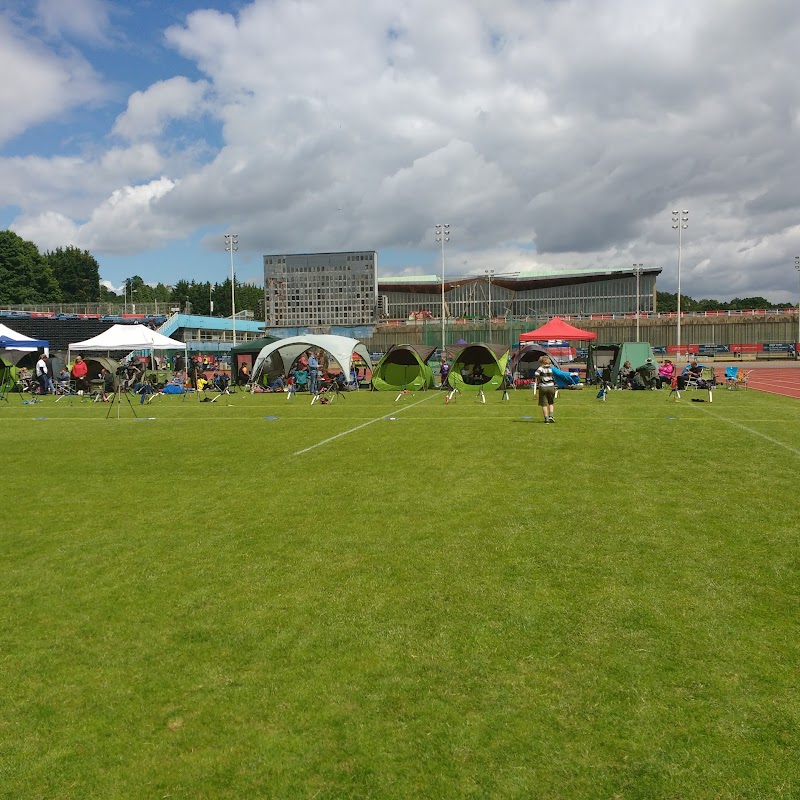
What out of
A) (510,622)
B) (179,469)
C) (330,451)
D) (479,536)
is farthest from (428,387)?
(510,622)

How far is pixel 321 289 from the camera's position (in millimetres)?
87562

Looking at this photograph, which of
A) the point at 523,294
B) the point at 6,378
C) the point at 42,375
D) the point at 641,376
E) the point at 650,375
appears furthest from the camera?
the point at 523,294

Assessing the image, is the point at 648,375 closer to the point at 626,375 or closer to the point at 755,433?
the point at 626,375

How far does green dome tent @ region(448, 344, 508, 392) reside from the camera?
29.7 m

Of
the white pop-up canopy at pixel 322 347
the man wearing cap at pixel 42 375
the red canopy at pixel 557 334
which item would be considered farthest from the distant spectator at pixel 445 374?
the man wearing cap at pixel 42 375

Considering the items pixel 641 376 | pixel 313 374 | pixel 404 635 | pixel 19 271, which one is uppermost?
pixel 19 271

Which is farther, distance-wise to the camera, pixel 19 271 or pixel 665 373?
pixel 19 271

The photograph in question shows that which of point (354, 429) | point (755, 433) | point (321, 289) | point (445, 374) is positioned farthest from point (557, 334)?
point (321, 289)

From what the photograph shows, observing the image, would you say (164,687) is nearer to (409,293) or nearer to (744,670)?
(744,670)

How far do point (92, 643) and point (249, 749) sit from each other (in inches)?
71.9

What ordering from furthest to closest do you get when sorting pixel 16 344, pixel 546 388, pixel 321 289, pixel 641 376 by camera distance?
1. pixel 321 289
2. pixel 16 344
3. pixel 641 376
4. pixel 546 388

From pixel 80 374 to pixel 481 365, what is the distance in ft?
59.5

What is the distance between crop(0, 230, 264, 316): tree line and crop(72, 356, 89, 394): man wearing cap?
45449 mm

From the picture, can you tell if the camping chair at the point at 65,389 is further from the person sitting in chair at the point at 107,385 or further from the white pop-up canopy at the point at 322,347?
the white pop-up canopy at the point at 322,347
